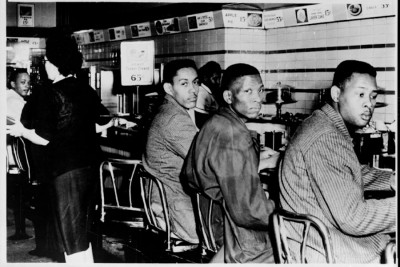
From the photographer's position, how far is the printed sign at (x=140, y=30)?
25.2 feet

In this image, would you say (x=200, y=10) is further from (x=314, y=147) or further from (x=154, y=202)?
(x=314, y=147)

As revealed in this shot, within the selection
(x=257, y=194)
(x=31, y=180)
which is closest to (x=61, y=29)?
(x=31, y=180)

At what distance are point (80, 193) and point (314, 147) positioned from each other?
1.48m

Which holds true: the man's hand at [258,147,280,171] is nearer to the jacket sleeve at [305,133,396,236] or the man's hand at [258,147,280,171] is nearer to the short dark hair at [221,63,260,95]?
the short dark hair at [221,63,260,95]

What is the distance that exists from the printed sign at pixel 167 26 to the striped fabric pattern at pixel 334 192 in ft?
17.6

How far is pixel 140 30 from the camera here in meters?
7.86

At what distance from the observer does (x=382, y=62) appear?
17.1ft

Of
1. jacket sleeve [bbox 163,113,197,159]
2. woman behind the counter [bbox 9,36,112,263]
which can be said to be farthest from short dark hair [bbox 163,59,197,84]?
woman behind the counter [bbox 9,36,112,263]

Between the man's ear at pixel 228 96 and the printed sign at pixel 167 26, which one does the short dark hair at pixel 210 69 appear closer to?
the printed sign at pixel 167 26

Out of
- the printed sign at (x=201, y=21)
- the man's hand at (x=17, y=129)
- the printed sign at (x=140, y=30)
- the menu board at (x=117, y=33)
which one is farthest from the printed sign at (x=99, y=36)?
the man's hand at (x=17, y=129)

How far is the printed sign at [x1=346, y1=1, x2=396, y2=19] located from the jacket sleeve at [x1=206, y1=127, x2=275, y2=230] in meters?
3.62

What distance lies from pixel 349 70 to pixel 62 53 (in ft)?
5.21

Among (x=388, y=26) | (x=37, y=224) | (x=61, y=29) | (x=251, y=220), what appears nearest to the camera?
(x=251, y=220)

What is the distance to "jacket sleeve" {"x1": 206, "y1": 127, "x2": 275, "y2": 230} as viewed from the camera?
6.48 ft
